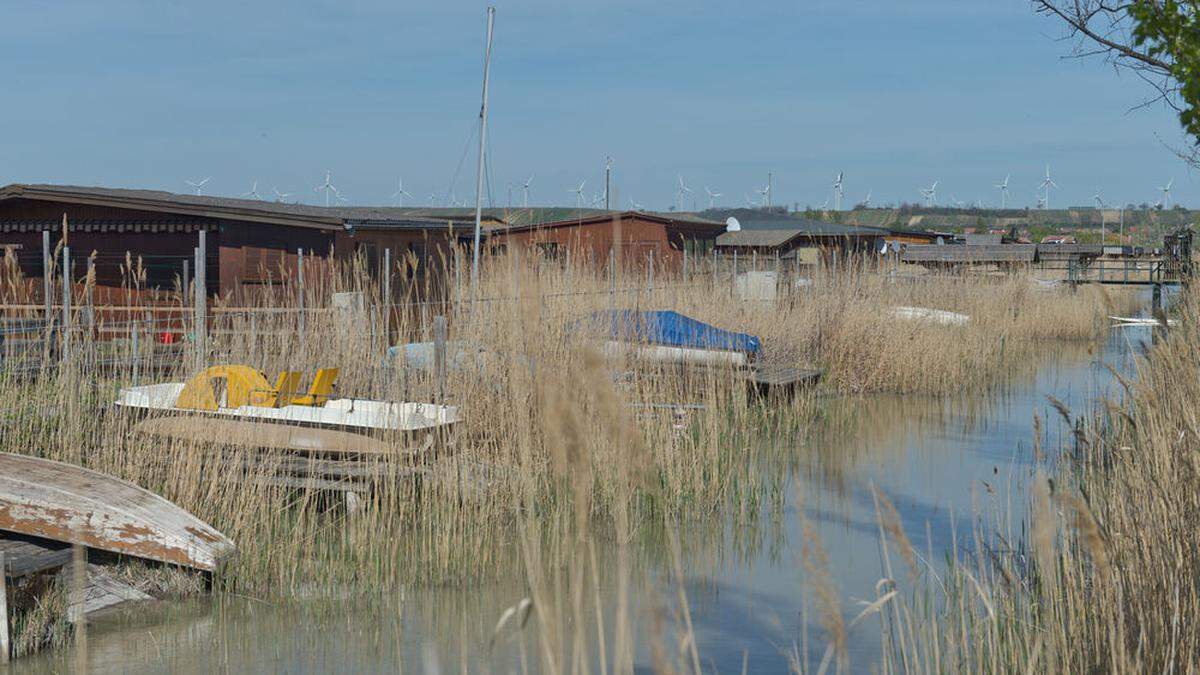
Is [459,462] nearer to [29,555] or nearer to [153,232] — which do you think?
[29,555]

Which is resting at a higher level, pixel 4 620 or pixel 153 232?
pixel 153 232

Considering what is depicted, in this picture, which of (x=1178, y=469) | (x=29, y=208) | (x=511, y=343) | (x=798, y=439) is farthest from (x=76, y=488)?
(x=29, y=208)

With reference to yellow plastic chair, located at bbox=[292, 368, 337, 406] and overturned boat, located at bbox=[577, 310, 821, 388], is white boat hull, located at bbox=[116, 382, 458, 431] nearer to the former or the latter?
yellow plastic chair, located at bbox=[292, 368, 337, 406]

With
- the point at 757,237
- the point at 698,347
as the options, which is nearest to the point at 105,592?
the point at 698,347

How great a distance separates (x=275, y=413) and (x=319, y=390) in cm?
40

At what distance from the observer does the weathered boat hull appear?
626 cm

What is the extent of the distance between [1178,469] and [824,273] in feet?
40.8

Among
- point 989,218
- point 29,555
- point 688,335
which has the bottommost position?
point 29,555

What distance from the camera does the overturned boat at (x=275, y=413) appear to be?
26.9ft

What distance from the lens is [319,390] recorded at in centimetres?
909

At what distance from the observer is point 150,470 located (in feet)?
24.4

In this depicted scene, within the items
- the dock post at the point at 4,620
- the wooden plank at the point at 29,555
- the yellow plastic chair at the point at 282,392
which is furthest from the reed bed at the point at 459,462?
the dock post at the point at 4,620

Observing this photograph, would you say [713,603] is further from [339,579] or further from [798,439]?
[798,439]

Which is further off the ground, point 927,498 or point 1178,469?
point 1178,469
